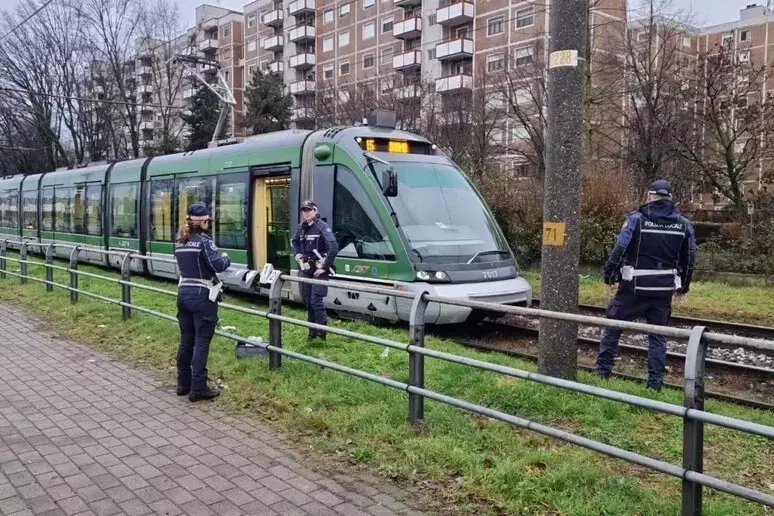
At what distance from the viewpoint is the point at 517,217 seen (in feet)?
60.1

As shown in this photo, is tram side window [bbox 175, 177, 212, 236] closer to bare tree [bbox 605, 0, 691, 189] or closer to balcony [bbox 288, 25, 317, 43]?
bare tree [bbox 605, 0, 691, 189]

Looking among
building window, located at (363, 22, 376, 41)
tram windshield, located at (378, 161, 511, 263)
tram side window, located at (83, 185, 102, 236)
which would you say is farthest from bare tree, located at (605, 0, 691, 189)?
building window, located at (363, 22, 376, 41)

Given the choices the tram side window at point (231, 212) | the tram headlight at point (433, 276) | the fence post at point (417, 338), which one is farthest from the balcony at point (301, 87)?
the fence post at point (417, 338)

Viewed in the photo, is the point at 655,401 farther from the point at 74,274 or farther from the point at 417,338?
→ the point at 74,274

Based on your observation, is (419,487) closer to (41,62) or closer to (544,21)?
(544,21)

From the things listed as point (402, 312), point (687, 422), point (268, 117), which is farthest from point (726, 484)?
point (268, 117)

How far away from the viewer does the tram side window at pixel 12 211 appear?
25830 mm

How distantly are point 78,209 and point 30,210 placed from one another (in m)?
5.53

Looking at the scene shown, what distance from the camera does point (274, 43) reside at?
65.1 m

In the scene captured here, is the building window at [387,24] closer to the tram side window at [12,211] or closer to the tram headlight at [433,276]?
the tram side window at [12,211]

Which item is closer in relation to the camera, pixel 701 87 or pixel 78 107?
pixel 701 87

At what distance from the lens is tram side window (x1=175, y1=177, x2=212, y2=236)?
43.5ft

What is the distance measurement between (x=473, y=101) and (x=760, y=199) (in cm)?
1454

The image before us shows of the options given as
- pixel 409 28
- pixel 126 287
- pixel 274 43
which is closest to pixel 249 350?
pixel 126 287
